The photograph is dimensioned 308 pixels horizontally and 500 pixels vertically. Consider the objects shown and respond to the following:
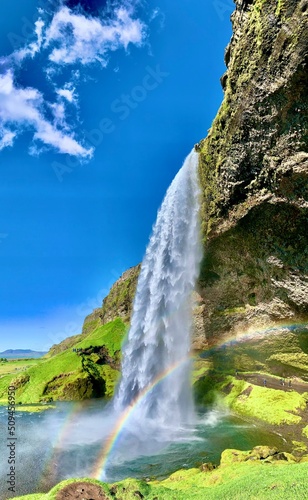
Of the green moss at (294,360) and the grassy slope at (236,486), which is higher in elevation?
the green moss at (294,360)

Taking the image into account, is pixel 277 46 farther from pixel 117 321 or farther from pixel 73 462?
pixel 117 321

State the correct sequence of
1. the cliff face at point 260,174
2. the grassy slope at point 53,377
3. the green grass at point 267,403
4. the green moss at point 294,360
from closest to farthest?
the cliff face at point 260,174 → the green grass at point 267,403 → the green moss at point 294,360 → the grassy slope at point 53,377

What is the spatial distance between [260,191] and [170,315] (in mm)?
15220

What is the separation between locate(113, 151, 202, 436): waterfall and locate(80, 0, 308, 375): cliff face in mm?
1976

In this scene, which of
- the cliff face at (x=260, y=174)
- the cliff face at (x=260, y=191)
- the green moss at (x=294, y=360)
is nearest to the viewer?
the cliff face at (x=260, y=174)

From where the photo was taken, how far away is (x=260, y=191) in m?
22.8

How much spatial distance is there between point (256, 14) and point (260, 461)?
25.1 m

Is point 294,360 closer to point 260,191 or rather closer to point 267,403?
point 267,403

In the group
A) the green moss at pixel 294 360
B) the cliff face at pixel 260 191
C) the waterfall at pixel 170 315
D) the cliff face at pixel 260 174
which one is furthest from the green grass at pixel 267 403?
the cliff face at pixel 260 174

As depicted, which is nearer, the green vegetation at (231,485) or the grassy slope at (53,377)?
the green vegetation at (231,485)

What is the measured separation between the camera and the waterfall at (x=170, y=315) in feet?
97.1

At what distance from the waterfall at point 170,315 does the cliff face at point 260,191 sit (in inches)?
77.8

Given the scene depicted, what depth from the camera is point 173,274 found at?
31.4 m

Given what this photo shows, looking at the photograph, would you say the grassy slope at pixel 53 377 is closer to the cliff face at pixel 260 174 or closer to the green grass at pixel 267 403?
the green grass at pixel 267 403
